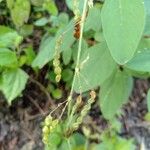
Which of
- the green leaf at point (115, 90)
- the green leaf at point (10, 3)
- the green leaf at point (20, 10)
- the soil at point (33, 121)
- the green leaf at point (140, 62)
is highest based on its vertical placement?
the green leaf at point (140, 62)

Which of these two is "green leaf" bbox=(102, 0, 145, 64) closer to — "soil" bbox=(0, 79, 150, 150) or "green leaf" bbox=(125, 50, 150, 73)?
"green leaf" bbox=(125, 50, 150, 73)

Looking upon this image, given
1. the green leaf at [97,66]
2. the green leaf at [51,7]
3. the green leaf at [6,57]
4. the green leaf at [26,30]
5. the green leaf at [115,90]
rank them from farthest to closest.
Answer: the green leaf at [26,30] < the green leaf at [51,7] < the green leaf at [6,57] < the green leaf at [115,90] < the green leaf at [97,66]

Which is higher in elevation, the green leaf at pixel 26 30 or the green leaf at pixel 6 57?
the green leaf at pixel 6 57

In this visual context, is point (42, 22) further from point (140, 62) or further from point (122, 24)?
point (122, 24)

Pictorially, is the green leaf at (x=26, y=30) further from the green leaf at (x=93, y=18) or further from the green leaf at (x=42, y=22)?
the green leaf at (x=93, y=18)

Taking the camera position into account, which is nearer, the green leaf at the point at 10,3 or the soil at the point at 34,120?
the green leaf at the point at 10,3

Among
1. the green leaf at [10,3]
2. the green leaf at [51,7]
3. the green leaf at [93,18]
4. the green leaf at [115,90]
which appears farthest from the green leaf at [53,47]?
the green leaf at [51,7]

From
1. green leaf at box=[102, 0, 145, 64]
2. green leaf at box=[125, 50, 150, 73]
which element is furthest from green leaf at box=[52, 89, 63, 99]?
green leaf at box=[102, 0, 145, 64]
